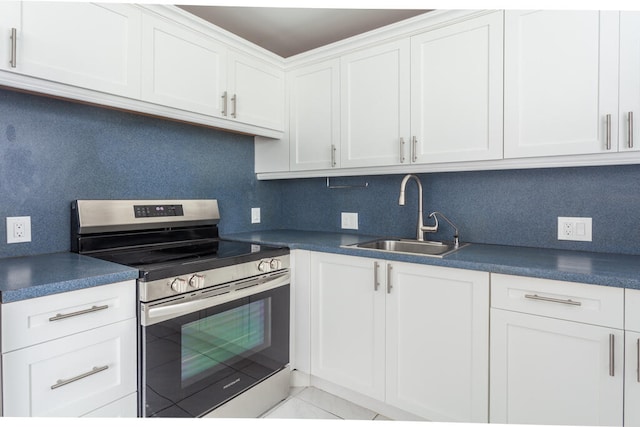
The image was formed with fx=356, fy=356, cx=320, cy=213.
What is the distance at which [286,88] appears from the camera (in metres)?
2.50

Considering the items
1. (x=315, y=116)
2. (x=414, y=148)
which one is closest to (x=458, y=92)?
(x=414, y=148)

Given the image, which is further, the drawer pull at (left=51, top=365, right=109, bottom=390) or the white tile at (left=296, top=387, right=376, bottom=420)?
the white tile at (left=296, top=387, right=376, bottom=420)

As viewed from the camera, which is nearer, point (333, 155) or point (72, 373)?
point (72, 373)

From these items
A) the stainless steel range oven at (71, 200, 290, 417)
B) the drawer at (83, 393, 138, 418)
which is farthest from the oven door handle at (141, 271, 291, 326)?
the drawer at (83, 393, 138, 418)

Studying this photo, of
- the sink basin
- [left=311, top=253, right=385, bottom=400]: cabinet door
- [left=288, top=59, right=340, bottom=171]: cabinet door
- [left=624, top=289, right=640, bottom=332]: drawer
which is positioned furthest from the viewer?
[left=288, top=59, right=340, bottom=171]: cabinet door

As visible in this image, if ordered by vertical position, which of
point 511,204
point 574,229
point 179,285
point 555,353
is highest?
point 511,204

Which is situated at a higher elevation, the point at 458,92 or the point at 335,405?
the point at 458,92

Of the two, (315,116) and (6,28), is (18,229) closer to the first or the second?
(6,28)

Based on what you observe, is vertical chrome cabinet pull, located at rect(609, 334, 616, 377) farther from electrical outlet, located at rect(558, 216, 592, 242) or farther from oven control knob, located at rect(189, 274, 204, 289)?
oven control knob, located at rect(189, 274, 204, 289)

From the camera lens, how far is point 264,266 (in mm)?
1848

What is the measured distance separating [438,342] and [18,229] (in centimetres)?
194

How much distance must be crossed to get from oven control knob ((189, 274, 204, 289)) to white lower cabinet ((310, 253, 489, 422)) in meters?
0.66

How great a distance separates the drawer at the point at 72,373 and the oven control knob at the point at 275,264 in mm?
713

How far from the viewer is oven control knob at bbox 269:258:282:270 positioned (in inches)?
74.8
